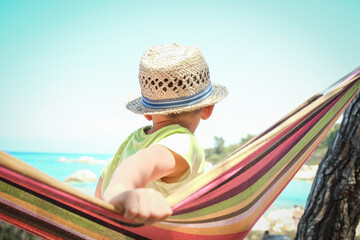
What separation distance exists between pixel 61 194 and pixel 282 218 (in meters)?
9.95

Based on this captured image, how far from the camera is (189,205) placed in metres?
1.15

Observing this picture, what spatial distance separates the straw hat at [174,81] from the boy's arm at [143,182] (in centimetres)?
28

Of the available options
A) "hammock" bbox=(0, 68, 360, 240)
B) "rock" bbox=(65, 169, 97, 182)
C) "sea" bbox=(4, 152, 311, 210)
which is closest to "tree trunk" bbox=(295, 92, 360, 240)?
"hammock" bbox=(0, 68, 360, 240)

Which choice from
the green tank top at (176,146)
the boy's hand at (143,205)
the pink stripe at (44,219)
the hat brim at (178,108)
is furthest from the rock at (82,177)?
the boy's hand at (143,205)

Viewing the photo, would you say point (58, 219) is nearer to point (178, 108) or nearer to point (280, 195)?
point (178, 108)

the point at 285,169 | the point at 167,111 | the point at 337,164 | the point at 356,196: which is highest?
the point at 167,111

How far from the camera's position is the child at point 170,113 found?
1228mm

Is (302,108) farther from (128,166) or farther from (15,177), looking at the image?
(15,177)

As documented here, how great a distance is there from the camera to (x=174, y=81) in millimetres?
1476

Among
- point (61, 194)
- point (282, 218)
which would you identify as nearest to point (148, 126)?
point (61, 194)

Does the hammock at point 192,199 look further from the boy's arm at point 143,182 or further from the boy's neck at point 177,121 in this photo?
the boy's neck at point 177,121

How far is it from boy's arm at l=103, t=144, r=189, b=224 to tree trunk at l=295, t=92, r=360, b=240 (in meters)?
1.30

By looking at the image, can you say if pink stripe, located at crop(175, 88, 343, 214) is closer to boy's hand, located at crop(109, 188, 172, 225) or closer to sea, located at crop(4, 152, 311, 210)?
boy's hand, located at crop(109, 188, 172, 225)

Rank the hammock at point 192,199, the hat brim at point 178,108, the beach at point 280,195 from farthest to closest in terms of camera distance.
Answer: the beach at point 280,195
the hat brim at point 178,108
the hammock at point 192,199
